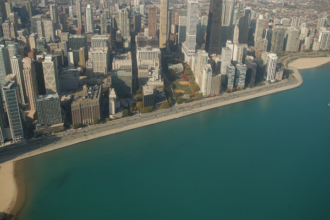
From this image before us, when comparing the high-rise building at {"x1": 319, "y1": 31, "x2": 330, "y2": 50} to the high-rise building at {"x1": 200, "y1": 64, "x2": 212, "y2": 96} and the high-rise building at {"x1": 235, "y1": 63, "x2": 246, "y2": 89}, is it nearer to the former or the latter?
the high-rise building at {"x1": 235, "y1": 63, "x2": 246, "y2": 89}

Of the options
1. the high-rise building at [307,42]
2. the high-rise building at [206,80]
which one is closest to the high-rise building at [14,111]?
the high-rise building at [206,80]

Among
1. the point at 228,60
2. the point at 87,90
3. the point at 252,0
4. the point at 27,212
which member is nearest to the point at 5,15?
the point at 87,90

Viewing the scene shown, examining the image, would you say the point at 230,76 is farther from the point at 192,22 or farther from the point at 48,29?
the point at 48,29

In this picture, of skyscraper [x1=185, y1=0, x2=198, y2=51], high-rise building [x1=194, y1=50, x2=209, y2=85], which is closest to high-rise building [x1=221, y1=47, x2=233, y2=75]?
high-rise building [x1=194, y1=50, x2=209, y2=85]

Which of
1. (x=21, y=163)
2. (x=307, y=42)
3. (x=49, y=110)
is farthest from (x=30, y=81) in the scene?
(x=307, y=42)

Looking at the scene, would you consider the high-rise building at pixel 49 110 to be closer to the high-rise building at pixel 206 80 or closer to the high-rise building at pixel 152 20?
the high-rise building at pixel 206 80

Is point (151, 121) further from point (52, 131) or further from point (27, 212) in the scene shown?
point (27, 212)
